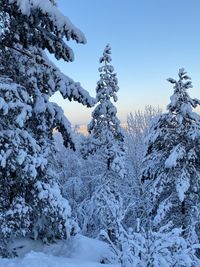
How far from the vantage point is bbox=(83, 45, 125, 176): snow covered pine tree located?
875 inches

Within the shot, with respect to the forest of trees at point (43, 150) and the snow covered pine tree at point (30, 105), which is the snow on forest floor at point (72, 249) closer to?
the forest of trees at point (43, 150)

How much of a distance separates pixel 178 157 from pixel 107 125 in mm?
7871

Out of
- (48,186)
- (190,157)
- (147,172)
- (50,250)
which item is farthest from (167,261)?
(147,172)

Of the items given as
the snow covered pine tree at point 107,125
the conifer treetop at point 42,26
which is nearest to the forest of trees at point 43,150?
the conifer treetop at point 42,26

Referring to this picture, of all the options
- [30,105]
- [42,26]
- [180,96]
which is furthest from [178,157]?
[42,26]

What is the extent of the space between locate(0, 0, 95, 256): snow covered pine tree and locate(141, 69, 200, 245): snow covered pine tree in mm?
6493

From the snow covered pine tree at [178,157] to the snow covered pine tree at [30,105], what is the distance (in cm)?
649

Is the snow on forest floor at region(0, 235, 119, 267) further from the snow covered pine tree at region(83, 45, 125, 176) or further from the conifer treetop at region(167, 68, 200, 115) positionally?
the snow covered pine tree at region(83, 45, 125, 176)

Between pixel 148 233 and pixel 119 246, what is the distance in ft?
2.32

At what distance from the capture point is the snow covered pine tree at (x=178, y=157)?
15.6 meters

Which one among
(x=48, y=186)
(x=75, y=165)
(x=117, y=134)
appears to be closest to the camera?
(x=48, y=186)

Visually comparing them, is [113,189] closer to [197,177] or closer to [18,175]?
[197,177]

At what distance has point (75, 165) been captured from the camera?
119ft

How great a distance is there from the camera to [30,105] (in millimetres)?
9273
